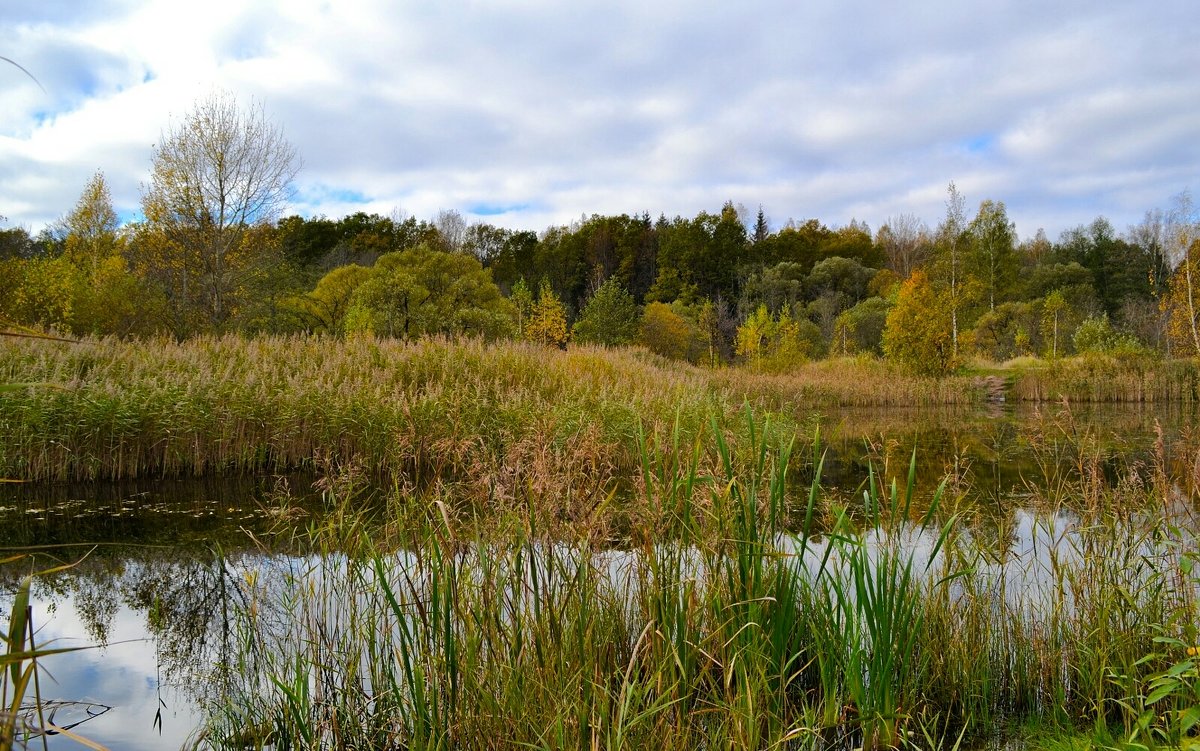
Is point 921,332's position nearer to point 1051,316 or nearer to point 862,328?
point 1051,316

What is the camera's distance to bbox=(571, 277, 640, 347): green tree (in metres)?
22.8

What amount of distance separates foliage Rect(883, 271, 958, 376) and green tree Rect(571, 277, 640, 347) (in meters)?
8.09

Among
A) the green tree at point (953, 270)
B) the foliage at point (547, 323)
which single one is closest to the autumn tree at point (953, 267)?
the green tree at point (953, 270)

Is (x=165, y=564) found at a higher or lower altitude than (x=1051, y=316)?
lower

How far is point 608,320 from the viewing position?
2286 centimetres

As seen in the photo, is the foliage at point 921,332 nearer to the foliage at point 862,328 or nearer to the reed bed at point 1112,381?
the reed bed at point 1112,381

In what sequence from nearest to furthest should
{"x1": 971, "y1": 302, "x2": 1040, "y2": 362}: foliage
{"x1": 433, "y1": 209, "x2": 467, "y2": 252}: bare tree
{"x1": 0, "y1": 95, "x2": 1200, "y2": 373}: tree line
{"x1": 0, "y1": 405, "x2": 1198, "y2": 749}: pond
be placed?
{"x1": 0, "y1": 405, "x2": 1198, "y2": 749}: pond < {"x1": 0, "y1": 95, "x2": 1200, "y2": 373}: tree line < {"x1": 971, "y1": 302, "x2": 1040, "y2": 362}: foliage < {"x1": 433, "y1": 209, "x2": 467, "y2": 252}: bare tree

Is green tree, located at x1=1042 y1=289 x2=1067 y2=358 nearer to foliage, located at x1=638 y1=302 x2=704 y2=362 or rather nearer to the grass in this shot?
foliage, located at x1=638 y1=302 x2=704 y2=362

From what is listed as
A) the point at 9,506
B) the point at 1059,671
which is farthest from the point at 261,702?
the point at 9,506

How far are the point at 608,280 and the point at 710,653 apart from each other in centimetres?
3090

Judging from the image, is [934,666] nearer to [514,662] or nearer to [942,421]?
[514,662]

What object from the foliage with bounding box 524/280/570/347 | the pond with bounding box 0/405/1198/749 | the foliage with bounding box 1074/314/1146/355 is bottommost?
the pond with bounding box 0/405/1198/749

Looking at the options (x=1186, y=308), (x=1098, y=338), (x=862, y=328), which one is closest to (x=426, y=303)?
(x=1186, y=308)

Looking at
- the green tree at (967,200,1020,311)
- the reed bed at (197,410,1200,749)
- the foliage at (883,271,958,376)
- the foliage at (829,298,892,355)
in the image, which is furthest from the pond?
the green tree at (967,200,1020,311)
